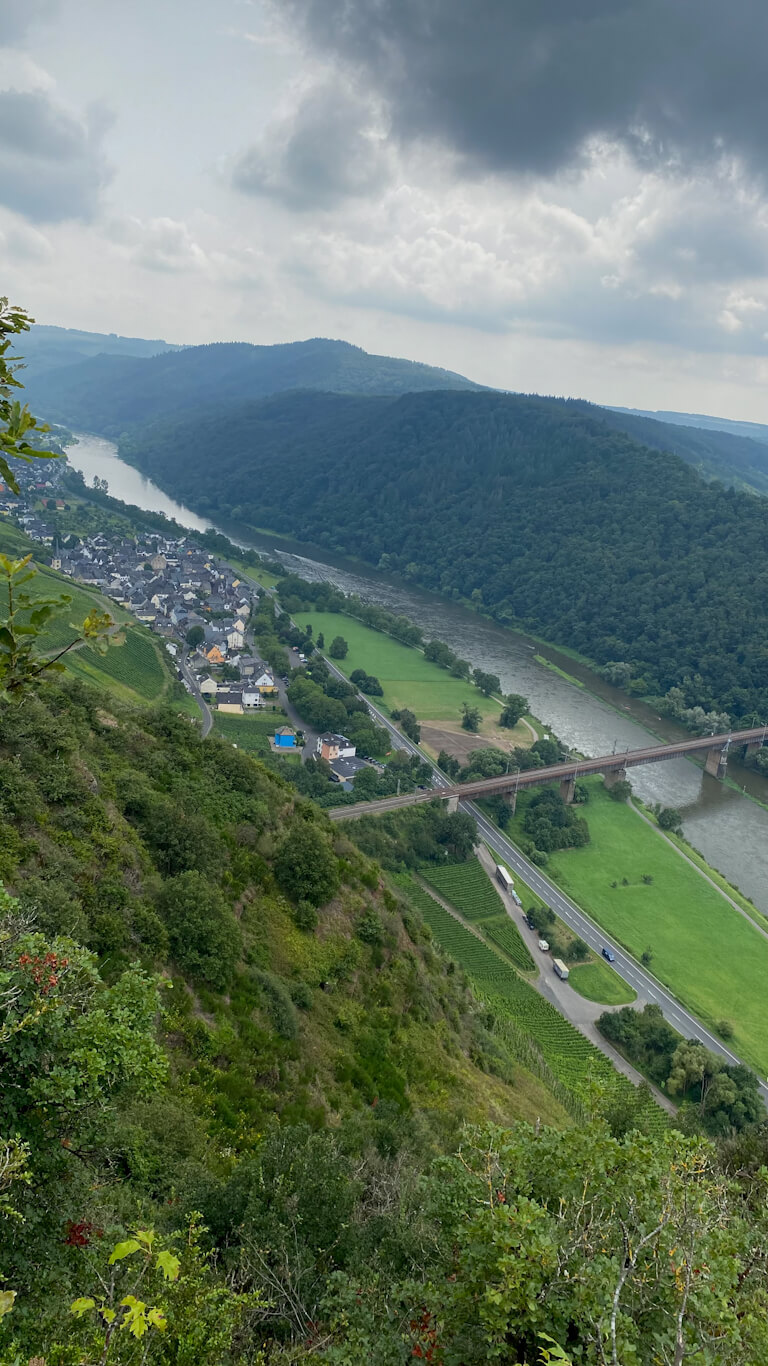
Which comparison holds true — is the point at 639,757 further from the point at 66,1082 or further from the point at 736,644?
the point at 66,1082

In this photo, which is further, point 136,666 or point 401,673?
point 401,673

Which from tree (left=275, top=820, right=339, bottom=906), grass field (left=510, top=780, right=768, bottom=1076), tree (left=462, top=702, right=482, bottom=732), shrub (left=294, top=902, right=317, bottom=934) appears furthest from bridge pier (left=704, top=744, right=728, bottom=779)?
shrub (left=294, top=902, right=317, bottom=934)

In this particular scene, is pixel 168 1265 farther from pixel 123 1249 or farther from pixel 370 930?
pixel 370 930

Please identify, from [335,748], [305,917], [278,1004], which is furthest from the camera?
[335,748]

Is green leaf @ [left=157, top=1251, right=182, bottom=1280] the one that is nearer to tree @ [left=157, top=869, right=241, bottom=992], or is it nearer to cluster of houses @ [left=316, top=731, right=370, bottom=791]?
tree @ [left=157, top=869, right=241, bottom=992]

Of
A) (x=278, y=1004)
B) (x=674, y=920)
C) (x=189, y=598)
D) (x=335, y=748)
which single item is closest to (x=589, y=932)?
(x=674, y=920)
